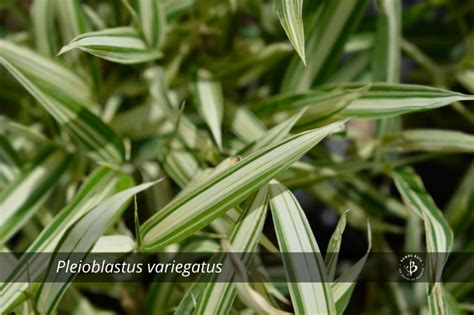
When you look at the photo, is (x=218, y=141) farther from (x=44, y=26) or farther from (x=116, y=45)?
(x=44, y=26)

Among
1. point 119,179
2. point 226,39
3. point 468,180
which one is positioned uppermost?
point 226,39

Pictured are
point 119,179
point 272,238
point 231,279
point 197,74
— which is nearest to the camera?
point 231,279

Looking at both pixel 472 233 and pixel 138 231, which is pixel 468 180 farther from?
pixel 138 231

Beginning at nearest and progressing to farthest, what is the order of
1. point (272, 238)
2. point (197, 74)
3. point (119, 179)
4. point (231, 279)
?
point (231, 279), point (119, 179), point (197, 74), point (272, 238)

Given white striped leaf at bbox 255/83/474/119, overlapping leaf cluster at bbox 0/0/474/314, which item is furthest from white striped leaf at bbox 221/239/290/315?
white striped leaf at bbox 255/83/474/119

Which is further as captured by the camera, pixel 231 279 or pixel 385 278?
pixel 385 278

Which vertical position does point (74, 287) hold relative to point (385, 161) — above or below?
below

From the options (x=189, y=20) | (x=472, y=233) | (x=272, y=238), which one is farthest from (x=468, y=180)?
(x=189, y=20)
